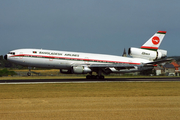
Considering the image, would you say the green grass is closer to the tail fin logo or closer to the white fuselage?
the white fuselage

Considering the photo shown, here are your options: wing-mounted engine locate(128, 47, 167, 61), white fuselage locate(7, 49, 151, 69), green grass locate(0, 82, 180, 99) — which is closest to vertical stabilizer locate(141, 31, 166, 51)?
wing-mounted engine locate(128, 47, 167, 61)

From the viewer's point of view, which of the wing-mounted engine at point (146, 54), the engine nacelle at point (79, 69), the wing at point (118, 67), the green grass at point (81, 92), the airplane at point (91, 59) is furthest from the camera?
the wing-mounted engine at point (146, 54)

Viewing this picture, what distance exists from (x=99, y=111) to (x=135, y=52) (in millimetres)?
32231

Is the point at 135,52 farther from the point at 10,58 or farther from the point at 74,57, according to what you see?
the point at 10,58

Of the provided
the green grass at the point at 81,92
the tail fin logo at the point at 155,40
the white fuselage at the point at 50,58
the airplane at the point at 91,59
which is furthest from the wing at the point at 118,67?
the green grass at the point at 81,92

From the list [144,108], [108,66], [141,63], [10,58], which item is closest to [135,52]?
[141,63]

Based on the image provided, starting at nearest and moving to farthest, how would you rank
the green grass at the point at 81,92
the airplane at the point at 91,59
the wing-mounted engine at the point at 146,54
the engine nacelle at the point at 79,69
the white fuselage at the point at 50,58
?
the green grass at the point at 81,92
the engine nacelle at the point at 79,69
the white fuselage at the point at 50,58
the airplane at the point at 91,59
the wing-mounted engine at the point at 146,54

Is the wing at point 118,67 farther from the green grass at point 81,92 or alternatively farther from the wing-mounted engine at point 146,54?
the green grass at point 81,92

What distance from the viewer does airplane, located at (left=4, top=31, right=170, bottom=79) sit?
36562mm

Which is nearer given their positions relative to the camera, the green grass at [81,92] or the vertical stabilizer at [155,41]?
the green grass at [81,92]

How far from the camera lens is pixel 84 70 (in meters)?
36.6

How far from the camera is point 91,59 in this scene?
131 feet

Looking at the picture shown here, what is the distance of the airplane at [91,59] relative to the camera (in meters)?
36.6

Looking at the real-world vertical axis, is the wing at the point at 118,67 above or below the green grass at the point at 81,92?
above
